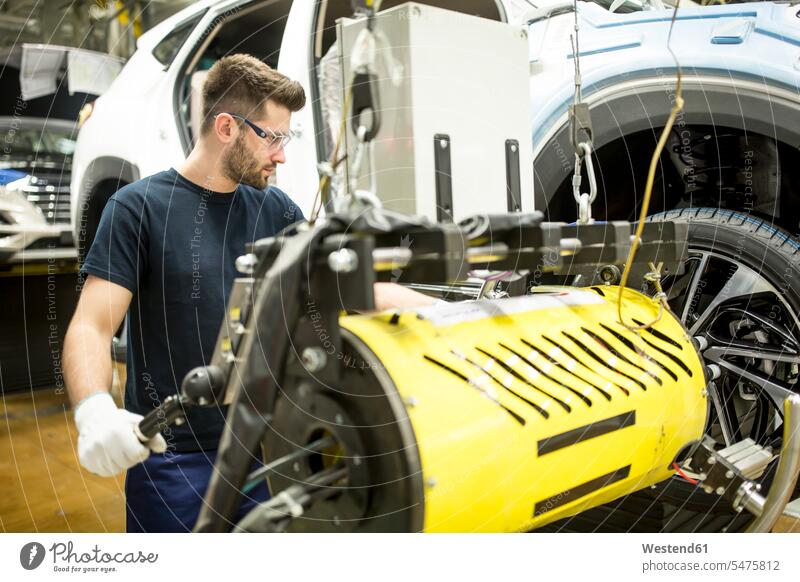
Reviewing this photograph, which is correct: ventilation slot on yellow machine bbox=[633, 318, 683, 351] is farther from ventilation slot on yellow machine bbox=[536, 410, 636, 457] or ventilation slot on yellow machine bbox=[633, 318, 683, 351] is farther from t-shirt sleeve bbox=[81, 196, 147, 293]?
t-shirt sleeve bbox=[81, 196, 147, 293]

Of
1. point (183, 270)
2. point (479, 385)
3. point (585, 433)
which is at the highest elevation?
point (183, 270)

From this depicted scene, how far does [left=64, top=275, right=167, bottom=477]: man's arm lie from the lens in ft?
3.31

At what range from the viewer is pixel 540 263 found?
1.19 metres

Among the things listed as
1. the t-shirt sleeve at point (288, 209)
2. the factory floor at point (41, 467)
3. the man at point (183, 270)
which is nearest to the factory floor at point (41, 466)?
the factory floor at point (41, 467)

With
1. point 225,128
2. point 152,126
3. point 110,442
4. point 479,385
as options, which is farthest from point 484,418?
point 152,126

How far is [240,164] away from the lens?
3.82 feet

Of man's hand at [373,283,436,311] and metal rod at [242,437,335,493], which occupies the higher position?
man's hand at [373,283,436,311]

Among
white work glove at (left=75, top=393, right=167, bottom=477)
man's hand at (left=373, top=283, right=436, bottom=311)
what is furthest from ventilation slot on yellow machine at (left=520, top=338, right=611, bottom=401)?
white work glove at (left=75, top=393, right=167, bottom=477)

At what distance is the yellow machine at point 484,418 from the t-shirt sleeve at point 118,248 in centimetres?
40

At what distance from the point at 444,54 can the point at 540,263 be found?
431 millimetres

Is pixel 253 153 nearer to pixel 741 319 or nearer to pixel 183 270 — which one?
pixel 183 270

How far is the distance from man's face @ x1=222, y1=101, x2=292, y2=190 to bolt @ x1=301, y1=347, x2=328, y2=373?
412 mm

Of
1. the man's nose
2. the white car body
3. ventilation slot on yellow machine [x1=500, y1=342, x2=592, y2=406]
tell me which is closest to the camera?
ventilation slot on yellow machine [x1=500, y1=342, x2=592, y2=406]

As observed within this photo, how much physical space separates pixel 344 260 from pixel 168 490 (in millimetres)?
698
